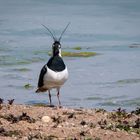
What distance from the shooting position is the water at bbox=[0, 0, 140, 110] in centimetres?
1123

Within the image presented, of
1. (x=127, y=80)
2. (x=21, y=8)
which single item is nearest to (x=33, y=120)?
(x=127, y=80)

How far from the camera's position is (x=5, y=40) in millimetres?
16406

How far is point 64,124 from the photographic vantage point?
7656mm

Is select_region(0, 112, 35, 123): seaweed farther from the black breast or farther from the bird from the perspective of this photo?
the black breast

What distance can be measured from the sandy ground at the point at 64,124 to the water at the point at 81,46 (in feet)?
6.77

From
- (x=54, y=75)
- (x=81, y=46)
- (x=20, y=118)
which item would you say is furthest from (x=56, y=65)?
(x=81, y=46)

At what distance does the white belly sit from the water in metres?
0.90

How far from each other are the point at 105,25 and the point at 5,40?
340cm

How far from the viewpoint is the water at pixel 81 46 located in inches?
442

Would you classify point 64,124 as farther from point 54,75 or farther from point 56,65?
point 56,65

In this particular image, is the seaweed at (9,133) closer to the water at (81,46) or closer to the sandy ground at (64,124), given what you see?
the sandy ground at (64,124)

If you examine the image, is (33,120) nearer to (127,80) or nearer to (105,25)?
(127,80)

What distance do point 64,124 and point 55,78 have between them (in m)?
2.05

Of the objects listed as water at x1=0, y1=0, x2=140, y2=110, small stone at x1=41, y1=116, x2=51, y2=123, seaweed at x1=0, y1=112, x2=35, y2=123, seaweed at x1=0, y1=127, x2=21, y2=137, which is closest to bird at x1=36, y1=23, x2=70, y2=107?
water at x1=0, y1=0, x2=140, y2=110
